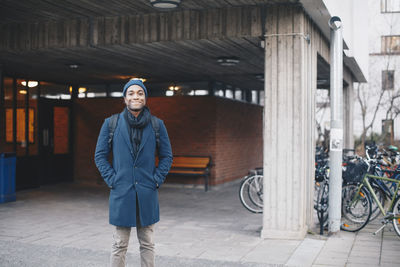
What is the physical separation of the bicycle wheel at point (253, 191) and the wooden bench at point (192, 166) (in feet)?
10.8

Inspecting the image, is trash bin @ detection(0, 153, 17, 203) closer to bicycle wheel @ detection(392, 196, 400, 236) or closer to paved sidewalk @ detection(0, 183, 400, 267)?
paved sidewalk @ detection(0, 183, 400, 267)

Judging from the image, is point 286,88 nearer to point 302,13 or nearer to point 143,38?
point 302,13

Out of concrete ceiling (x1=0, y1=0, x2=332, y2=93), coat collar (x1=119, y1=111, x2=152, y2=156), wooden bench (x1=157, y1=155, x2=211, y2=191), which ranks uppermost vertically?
concrete ceiling (x1=0, y1=0, x2=332, y2=93)

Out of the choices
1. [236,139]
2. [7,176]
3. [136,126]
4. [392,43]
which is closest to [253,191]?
[7,176]

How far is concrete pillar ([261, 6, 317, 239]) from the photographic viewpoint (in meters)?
7.29

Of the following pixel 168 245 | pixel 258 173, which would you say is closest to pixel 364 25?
pixel 258 173

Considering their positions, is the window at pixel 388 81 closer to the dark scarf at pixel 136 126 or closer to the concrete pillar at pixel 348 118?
the concrete pillar at pixel 348 118

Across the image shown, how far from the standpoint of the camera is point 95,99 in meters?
14.9

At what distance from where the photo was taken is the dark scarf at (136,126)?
177 inches

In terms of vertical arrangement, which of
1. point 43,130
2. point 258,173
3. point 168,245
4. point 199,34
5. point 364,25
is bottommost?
point 168,245

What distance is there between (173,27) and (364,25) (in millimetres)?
8181

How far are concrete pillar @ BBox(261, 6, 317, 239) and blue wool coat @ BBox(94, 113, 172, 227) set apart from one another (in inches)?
124

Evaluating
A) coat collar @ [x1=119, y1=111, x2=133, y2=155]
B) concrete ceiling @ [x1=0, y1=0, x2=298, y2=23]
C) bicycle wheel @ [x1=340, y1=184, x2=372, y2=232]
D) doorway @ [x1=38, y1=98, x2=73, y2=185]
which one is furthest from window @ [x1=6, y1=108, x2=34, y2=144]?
coat collar @ [x1=119, y1=111, x2=133, y2=155]

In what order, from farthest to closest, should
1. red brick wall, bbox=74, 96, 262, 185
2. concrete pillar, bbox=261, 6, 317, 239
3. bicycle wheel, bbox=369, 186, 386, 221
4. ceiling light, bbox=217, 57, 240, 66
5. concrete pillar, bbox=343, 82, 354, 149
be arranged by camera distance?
concrete pillar, bbox=343, 82, 354, 149
red brick wall, bbox=74, 96, 262, 185
ceiling light, bbox=217, 57, 240, 66
bicycle wheel, bbox=369, 186, 386, 221
concrete pillar, bbox=261, 6, 317, 239
